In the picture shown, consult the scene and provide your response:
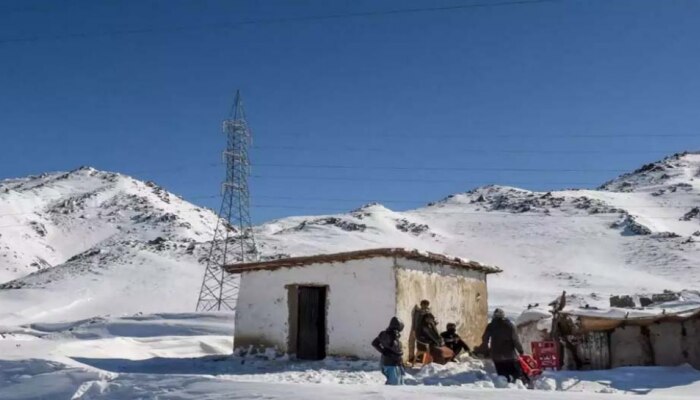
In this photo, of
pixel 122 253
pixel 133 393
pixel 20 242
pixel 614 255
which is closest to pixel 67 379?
pixel 133 393

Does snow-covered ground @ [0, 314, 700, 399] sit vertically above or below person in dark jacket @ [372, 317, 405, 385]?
below

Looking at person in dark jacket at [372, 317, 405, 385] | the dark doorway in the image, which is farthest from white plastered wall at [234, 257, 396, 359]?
person in dark jacket at [372, 317, 405, 385]

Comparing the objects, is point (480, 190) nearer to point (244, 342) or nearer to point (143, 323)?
point (143, 323)

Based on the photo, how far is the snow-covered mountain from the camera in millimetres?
48719

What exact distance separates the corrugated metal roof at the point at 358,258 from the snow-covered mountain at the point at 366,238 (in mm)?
19403

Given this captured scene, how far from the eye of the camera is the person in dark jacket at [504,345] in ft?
35.3

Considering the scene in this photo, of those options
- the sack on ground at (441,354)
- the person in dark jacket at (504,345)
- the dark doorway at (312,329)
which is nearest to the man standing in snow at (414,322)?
the sack on ground at (441,354)

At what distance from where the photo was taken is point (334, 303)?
16.6 m

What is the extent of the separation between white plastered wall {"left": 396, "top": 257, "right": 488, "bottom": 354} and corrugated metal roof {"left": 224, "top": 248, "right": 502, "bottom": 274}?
17 cm

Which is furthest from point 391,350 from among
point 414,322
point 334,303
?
point 334,303

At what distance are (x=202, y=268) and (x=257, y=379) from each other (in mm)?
43234

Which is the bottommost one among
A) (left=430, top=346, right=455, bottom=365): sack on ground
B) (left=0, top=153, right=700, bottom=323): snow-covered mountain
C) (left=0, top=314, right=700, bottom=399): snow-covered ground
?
(left=0, top=314, right=700, bottom=399): snow-covered ground

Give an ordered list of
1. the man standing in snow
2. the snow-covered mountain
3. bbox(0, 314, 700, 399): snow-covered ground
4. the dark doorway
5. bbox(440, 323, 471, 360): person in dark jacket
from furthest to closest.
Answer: the snow-covered mountain → the dark doorway → bbox(440, 323, 471, 360): person in dark jacket → the man standing in snow → bbox(0, 314, 700, 399): snow-covered ground

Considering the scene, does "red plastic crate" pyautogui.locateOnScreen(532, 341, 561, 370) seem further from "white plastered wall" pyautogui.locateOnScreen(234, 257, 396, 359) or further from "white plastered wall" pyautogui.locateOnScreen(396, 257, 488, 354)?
"white plastered wall" pyautogui.locateOnScreen(234, 257, 396, 359)
